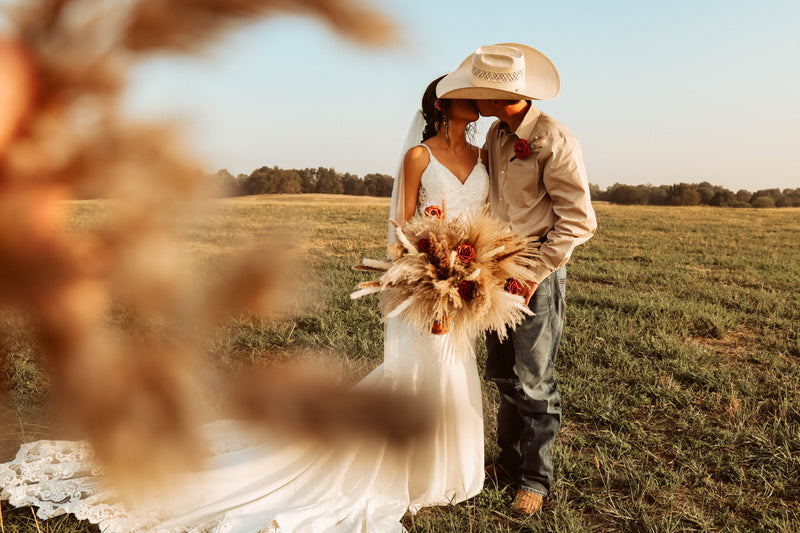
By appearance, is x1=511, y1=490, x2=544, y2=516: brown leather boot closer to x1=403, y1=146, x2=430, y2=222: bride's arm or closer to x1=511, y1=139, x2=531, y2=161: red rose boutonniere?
x1=403, y1=146, x2=430, y2=222: bride's arm

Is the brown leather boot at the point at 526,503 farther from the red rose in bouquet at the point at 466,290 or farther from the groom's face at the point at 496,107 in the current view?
the groom's face at the point at 496,107

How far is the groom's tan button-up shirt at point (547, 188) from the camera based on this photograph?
9.49ft

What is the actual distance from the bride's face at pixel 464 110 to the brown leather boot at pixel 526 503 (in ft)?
7.19

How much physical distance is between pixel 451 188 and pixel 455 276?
134cm

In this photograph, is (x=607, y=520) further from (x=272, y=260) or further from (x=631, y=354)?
(x=272, y=260)

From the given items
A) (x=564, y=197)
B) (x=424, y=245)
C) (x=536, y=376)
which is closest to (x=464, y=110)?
(x=564, y=197)

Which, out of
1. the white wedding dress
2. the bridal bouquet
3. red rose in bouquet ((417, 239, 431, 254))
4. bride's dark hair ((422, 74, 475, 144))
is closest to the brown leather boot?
the white wedding dress

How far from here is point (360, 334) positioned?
5684mm

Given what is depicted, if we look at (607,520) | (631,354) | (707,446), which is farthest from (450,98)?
(631,354)

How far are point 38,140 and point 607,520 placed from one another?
11.6 ft

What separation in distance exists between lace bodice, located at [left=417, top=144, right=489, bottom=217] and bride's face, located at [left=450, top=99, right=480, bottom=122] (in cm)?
26

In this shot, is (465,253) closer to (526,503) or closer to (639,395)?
(526,503)

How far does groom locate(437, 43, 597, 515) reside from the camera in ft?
9.48

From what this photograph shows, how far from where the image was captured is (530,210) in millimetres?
3092
